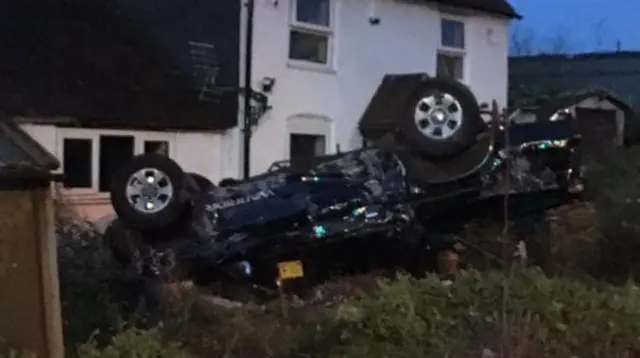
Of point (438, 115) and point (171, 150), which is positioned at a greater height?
point (438, 115)

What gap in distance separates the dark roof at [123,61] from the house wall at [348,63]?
0.63 meters

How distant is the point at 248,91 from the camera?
16.2 m

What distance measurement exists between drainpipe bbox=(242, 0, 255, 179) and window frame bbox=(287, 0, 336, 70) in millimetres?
734

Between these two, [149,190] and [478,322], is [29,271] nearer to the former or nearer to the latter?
[478,322]

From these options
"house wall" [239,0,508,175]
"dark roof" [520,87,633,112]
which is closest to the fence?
"house wall" [239,0,508,175]

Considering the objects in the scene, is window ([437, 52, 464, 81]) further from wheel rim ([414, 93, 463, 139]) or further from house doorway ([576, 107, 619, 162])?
wheel rim ([414, 93, 463, 139])

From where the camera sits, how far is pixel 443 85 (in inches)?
497

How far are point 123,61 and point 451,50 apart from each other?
679 centimetres

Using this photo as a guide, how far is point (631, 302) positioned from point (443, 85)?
226 inches

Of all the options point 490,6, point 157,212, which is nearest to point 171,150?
point 157,212

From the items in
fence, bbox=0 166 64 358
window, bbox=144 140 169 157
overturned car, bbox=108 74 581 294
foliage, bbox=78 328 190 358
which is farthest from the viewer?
window, bbox=144 140 169 157

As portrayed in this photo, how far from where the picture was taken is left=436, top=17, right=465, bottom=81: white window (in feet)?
64.4

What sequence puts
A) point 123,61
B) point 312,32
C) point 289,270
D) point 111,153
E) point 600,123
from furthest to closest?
point 600,123 < point 312,32 < point 111,153 < point 123,61 < point 289,270

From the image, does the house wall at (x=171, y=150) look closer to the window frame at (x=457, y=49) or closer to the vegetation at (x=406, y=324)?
the vegetation at (x=406, y=324)
